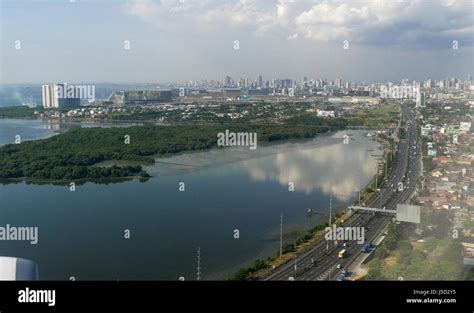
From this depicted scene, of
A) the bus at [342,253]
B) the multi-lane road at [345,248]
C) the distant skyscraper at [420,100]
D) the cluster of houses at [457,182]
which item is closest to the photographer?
the cluster of houses at [457,182]

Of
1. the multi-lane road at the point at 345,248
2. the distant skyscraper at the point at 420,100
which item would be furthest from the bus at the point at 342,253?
the distant skyscraper at the point at 420,100

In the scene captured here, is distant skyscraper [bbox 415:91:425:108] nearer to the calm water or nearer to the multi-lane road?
the calm water

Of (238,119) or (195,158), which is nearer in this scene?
(195,158)

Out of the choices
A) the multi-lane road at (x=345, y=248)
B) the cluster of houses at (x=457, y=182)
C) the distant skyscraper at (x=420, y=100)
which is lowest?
the multi-lane road at (x=345, y=248)

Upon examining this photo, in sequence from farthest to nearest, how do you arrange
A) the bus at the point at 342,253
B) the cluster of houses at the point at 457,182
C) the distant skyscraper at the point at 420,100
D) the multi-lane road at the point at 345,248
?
the distant skyscraper at the point at 420,100
the bus at the point at 342,253
the multi-lane road at the point at 345,248
the cluster of houses at the point at 457,182

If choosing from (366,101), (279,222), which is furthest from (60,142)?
(366,101)

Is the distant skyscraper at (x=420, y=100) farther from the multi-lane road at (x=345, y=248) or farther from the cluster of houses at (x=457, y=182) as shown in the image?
the cluster of houses at (x=457, y=182)

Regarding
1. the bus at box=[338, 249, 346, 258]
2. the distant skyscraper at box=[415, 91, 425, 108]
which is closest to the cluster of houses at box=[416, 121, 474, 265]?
the bus at box=[338, 249, 346, 258]
